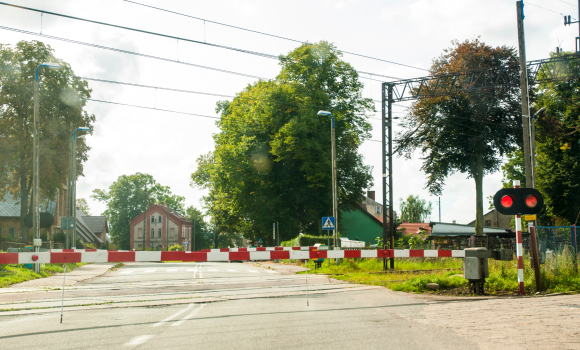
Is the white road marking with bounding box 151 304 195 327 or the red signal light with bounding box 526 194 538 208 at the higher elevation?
the red signal light with bounding box 526 194 538 208

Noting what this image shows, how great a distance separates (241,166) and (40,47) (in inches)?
696

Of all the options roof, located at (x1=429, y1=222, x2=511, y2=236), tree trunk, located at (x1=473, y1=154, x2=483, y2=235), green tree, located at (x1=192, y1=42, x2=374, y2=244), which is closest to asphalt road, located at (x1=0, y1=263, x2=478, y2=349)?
green tree, located at (x1=192, y1=42, x2=374, y2=244)

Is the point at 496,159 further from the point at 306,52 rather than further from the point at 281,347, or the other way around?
the point at 281,347

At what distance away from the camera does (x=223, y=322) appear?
7.61m

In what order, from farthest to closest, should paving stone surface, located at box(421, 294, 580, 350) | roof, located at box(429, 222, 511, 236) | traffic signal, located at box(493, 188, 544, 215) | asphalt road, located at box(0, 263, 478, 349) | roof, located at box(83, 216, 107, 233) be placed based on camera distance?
roof, located at box(83, 216, 107, 233) → roof, located at box(429, 222, 511, 236) → traffic signal, located at box(493, 188, 544, 215) → asphalt road, located at box(0, 263, 478, 349) → paving stone surface, located at box(421, 294, 580, 350)

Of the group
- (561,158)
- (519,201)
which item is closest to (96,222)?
(561,158)

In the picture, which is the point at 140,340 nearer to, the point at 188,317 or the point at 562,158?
the point at 188,317

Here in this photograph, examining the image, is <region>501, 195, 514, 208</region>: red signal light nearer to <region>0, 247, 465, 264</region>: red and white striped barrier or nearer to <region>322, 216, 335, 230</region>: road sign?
<region>0, 247, 465, 264</region>: red and white striped barrier

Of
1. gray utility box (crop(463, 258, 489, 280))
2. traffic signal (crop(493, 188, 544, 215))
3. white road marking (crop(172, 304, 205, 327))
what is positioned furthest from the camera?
gray utility box (crop(463, 258, 489, 280))

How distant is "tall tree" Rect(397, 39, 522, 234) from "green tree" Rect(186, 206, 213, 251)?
5611cm

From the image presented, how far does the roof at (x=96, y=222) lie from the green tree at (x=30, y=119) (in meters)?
56.2

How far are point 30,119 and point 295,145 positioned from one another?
2026 centimetres

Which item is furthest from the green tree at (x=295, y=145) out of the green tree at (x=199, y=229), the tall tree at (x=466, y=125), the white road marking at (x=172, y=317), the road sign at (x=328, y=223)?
the green tree at (x=199, y=229)

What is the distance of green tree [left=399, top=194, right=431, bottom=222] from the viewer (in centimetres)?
9773
